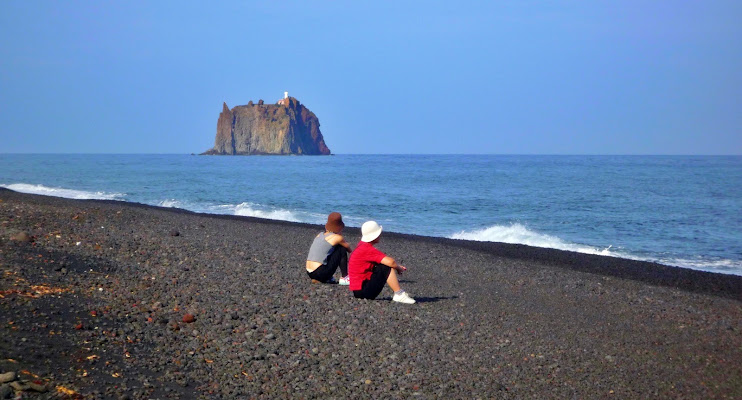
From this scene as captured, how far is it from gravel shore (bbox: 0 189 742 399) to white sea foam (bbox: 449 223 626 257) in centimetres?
775

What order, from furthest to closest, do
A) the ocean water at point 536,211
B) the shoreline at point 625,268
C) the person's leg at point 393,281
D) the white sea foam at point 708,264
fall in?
1. the ocean water at point 536,211
2. the white sea foam at point 708,264
3. the shoreline at point 625,268
4. the person's leg at point 393,281

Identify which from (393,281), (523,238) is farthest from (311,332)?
(523,238)

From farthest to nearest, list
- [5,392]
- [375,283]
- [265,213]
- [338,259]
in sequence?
[265,213], [338,259], [375,283], [5,392]

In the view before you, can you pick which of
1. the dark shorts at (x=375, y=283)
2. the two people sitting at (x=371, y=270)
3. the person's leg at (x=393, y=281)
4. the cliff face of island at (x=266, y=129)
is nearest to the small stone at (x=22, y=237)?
the two people sitting at (x=371, y=270)

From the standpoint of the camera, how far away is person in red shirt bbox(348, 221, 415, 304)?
8.52 meters

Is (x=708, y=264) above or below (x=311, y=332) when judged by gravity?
below

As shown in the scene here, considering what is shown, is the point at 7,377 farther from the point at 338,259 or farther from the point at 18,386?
the point at 338,259

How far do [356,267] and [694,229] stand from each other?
2159cm

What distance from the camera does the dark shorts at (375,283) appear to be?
8.50 metres

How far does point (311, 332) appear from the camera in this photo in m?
6.94

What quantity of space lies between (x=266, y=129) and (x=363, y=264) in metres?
163

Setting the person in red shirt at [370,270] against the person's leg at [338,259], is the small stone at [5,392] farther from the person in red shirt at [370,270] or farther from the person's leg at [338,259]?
the person's leg at [338,259]

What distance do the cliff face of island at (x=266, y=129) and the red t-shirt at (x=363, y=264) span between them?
157439mm

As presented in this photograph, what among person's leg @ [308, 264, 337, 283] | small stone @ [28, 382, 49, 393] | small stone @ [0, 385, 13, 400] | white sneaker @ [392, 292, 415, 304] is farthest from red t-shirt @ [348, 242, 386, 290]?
small stone @ [0, 385, 13, 400]
